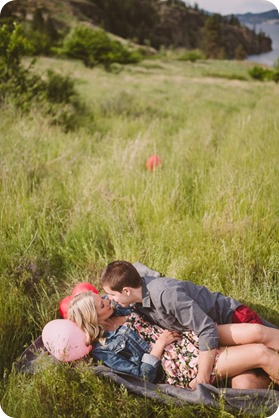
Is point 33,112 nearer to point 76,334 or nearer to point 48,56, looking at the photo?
point 48,56

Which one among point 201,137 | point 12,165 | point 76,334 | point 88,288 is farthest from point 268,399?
point 201,137

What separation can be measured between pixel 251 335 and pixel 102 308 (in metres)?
0.84

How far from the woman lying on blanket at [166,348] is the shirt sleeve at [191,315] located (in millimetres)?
111

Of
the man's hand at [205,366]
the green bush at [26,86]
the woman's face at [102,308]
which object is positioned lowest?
the man's hand at [205,366]

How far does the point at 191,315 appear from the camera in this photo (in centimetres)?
219

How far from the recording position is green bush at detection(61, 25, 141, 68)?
558 cm

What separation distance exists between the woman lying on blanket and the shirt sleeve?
111mm

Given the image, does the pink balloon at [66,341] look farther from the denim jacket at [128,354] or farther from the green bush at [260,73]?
the green bush at [260,73]

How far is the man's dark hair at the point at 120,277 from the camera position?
2.43 meters

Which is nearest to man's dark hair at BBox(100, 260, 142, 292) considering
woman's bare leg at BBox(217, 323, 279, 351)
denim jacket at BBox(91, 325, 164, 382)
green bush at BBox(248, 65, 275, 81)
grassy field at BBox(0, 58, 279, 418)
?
denim jacket at BBox(91, 325, 164, 382)

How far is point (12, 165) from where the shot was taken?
13.0 ft

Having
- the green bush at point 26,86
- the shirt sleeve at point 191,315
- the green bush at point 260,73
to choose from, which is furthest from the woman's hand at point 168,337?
the green bush at point 26,86

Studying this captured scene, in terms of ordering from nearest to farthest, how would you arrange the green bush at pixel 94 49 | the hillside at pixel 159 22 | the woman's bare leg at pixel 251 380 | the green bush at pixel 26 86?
1. the woman's bare leg at pixel 251 380
2. the hillside at pixel 159 22
3. the green bush at pixel 94 49
4. the green bush at pixel 26 86

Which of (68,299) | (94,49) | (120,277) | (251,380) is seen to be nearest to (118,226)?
(68,299)
